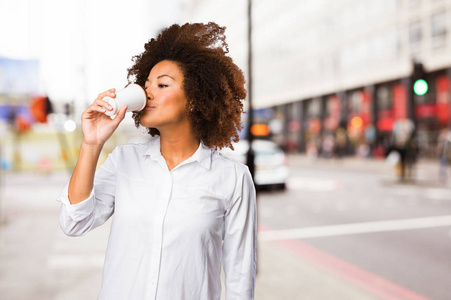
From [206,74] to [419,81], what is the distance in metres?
7.70

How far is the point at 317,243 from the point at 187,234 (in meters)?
5.87

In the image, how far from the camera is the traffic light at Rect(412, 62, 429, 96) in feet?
27.8

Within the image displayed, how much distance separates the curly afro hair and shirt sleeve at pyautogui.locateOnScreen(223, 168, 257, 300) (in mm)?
283

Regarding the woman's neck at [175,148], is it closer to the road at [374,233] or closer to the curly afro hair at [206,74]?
the curly afro hair at [206,74]

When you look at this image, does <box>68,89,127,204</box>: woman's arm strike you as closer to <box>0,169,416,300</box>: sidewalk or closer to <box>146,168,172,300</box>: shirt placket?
<box>146,168,172,300</box>: shirt placket

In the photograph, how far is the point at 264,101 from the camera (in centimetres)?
5678

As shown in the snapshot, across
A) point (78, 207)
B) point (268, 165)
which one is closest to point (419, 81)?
point (268, 165)

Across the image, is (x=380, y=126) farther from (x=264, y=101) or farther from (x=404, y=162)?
(x=264, y=101)

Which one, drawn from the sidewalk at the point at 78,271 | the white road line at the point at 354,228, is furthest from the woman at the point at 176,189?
the white road line at the point at 354,228

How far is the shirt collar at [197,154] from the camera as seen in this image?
5.51 feet

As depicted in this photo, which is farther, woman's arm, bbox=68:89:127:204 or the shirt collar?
the shirt collar

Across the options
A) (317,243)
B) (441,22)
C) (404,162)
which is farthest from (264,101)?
(317,243)

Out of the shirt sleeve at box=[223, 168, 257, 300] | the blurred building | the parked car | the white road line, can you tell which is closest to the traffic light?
the white road line

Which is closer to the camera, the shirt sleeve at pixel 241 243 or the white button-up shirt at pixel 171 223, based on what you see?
the white button-up shirt at pixel 171 223
